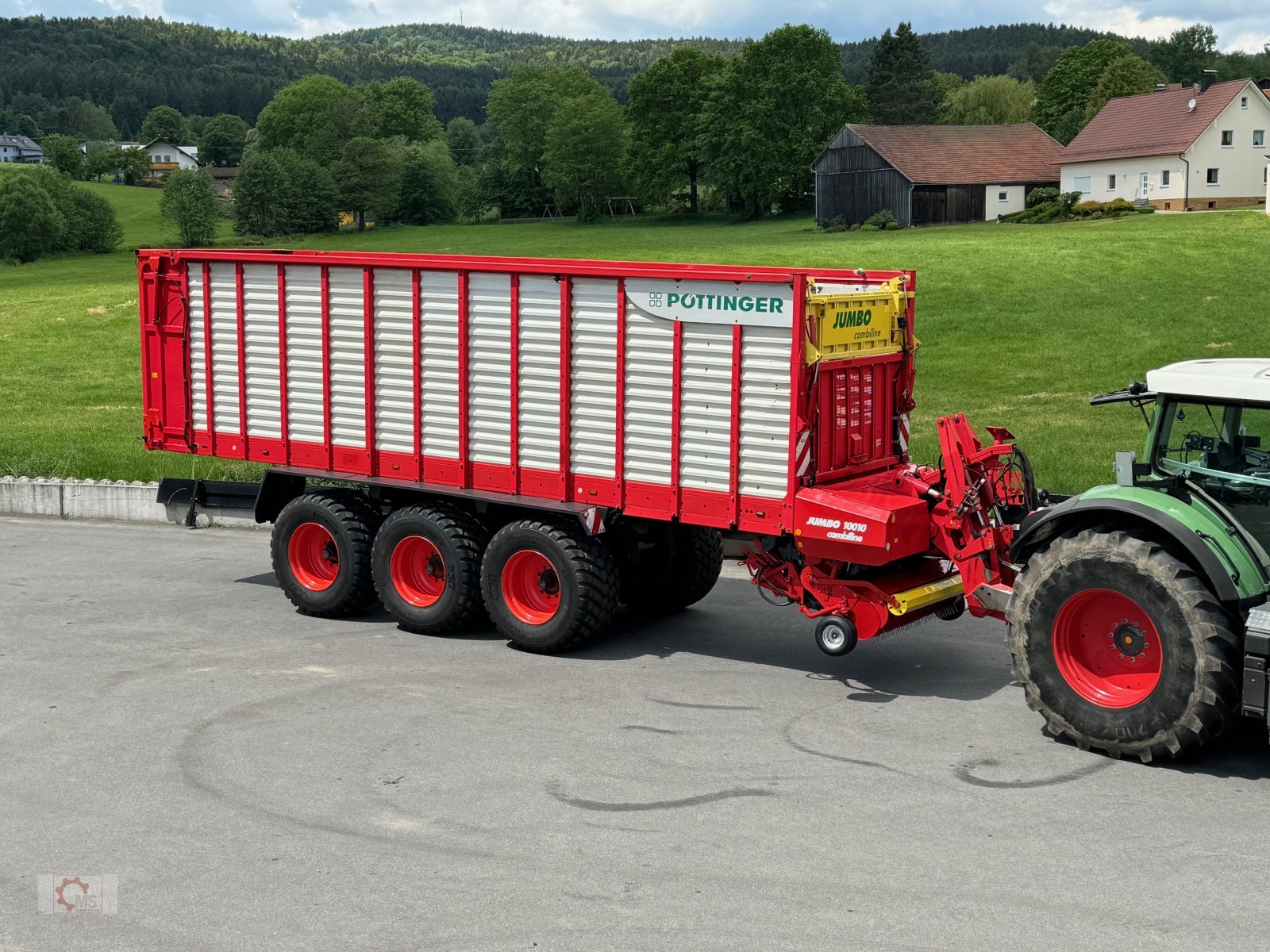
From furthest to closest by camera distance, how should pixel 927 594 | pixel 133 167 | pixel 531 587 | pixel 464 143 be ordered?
pixel 464 143
pixel 133 167
pixel 531 587
pixel 927 594

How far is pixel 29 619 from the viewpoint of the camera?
12.8 m

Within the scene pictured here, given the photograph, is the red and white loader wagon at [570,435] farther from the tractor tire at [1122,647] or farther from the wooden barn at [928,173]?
the wooden barn at [928,173]

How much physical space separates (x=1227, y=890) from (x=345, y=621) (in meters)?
8.10

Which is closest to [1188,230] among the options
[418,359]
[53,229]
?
[418,359]

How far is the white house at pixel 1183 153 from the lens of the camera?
68312mm

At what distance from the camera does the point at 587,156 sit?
9919 centimetres

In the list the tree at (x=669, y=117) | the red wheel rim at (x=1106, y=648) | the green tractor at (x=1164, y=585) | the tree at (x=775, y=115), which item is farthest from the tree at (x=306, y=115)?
the red wheel rim at (x=1106, y=648)

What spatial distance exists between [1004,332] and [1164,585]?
69.8 feet

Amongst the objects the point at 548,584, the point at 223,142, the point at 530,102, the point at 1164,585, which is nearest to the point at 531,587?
the point at 548,584

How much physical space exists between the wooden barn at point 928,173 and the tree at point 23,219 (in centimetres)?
4280

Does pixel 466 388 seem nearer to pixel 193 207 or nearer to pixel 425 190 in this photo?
pixel 193 207

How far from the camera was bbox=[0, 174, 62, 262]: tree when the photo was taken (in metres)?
77.6

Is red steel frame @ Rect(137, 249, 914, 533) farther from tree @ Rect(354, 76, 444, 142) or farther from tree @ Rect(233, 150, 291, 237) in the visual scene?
tree @ Rect(354, 76, 444, 142)

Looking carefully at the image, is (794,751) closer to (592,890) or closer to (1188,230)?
(592,890)
